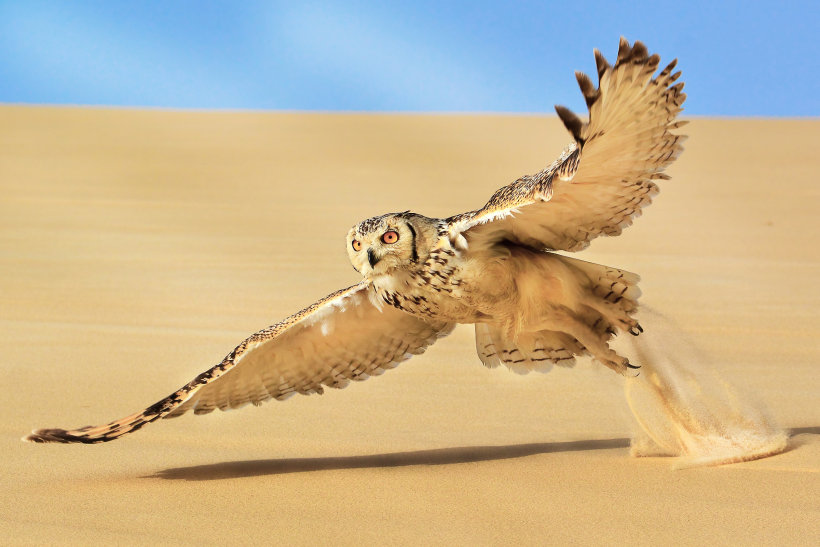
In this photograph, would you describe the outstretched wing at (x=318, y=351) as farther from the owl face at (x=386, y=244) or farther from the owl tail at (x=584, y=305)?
the owl tail at (x=584, y=305)

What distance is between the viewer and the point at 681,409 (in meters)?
4.48

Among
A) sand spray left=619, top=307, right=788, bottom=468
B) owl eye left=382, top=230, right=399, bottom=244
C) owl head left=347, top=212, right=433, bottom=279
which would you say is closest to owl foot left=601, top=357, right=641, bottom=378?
sand spray left=619, top=307, right=788, bottom=468

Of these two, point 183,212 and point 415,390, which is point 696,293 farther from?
point 183,212

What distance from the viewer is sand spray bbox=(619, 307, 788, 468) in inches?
172

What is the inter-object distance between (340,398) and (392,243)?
6.67 ft

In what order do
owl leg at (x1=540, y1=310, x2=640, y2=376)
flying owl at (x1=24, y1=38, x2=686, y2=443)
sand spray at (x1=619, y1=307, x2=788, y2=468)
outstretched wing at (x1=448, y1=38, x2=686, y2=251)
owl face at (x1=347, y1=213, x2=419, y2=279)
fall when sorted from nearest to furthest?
outstretched wing at (x1=448, y1=38, x2=686, y2=251)
flying owl at (x1=24, y1=38, x2=686, y2=443)
owl face at (x1=347, y1=213, x2=419, y2=279)
owl leg at (x1=540, y1=310, x2=640, y2=376)
sand spray at (x1=619, y1=307, x2=788, y2=468)

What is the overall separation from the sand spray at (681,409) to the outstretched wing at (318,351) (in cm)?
96

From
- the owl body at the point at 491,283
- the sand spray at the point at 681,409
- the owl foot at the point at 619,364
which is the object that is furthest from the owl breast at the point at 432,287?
the sand spray at the point at 681,409

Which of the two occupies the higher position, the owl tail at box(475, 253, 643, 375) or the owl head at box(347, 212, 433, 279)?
the owl head at box(347, 212, 433, 279)

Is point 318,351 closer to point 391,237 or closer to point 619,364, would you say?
point 391,237

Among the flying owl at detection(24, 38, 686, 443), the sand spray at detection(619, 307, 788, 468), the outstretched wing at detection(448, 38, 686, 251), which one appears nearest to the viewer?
the outstretched wing at detection(448, 38, 686, 251)

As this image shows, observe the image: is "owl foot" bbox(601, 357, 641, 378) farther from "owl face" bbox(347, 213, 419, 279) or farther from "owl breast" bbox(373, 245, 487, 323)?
"owl face" bbox(347, 213, 419, 279)

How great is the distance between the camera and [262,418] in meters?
5.34

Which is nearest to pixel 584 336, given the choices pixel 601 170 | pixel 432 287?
pixel 432 287
